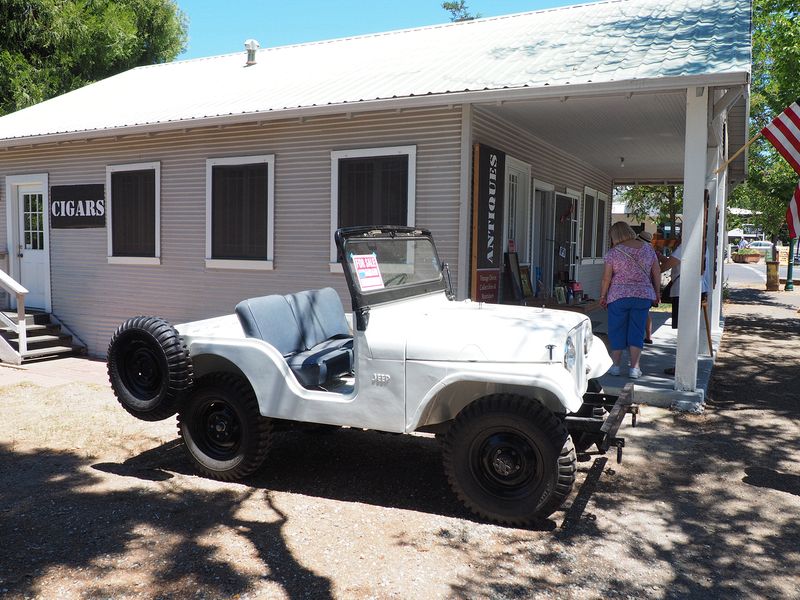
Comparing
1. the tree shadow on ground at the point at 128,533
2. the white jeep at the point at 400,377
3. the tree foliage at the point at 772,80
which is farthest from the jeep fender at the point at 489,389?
the tree foliage at the point at 772,80

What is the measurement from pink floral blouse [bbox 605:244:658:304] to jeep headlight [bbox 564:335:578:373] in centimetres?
328

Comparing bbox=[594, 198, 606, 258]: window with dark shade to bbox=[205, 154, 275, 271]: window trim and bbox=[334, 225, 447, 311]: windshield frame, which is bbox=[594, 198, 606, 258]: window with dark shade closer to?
bbox=[205, 154, 275, 271]: window trim

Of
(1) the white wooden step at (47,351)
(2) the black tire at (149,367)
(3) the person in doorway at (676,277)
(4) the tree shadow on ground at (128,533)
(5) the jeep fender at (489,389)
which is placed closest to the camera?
(4) the tree shadow on ground at (128,533)

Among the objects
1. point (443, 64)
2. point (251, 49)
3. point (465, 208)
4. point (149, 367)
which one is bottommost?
point (149, 367)

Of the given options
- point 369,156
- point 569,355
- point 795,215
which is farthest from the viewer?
point 795,215

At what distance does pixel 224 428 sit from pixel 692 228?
188 inches

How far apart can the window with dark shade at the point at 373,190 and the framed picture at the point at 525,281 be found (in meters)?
2.49

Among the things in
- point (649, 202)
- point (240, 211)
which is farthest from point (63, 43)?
point (649, 202)

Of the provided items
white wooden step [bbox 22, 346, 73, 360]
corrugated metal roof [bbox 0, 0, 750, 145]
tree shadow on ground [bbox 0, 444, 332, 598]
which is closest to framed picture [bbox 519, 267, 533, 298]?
corrugated metal roof [bbox 0, 0, 750, 145]

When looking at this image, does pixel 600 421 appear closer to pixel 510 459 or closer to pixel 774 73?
pixel 510 459

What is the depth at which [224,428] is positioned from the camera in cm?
487

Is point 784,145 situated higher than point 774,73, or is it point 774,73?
point 774,73

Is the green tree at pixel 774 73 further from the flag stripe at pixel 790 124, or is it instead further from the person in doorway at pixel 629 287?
the person in doorway at pixel 629 287

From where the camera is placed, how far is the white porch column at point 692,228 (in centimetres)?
660
